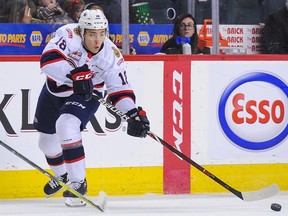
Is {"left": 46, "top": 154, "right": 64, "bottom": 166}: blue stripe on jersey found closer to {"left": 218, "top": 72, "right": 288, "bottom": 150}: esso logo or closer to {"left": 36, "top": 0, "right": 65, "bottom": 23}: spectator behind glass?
{"left": 36, "top": 0, "right": 65, "bottom": 23}: spectator behind glass

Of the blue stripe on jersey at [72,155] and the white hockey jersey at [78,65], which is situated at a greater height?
the white hockey jersey at [78,65]

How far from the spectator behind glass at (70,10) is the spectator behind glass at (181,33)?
604 mm

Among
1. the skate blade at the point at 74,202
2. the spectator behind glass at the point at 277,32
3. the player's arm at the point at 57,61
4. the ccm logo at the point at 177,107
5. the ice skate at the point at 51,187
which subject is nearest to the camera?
the player's arm at the point at 57,61

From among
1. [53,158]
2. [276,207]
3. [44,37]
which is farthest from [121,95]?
[276,207]

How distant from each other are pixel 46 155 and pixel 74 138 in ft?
1.49

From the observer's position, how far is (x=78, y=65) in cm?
495

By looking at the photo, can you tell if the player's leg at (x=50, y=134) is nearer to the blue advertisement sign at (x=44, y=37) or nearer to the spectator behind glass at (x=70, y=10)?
the blue advertisement sign at (x=44, y=37)

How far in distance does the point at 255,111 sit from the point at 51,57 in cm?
157

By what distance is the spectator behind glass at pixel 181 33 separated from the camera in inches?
229

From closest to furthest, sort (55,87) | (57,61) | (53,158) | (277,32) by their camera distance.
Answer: (57,61), (55,87), (53,158), (277,32)

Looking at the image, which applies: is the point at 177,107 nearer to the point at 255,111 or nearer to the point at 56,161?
the point at 255,111

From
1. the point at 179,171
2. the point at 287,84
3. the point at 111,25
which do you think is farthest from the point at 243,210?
the point at 111,25

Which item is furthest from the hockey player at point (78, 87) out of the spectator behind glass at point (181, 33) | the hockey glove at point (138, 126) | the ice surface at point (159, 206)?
the spectator behind glass at point (181, 33)

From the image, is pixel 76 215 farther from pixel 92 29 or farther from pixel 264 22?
pixel 264 22
